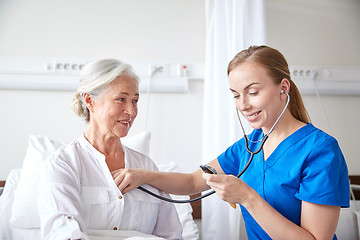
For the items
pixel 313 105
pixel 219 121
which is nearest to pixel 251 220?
pixel 219 121

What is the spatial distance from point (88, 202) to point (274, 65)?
0.82 m

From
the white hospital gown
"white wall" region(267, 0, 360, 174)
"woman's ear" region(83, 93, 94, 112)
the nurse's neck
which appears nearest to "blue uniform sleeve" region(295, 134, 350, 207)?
the nurse's neck

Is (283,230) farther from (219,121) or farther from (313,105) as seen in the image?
(313,105)

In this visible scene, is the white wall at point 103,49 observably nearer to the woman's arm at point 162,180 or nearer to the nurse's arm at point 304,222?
the woman's arm at point 162,180

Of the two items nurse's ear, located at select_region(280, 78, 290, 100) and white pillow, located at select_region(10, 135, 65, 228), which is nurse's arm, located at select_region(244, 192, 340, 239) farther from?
white pillow, located at select_region(10, 135, 65, 228)

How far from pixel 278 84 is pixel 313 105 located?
1.31 meters

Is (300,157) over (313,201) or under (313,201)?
over

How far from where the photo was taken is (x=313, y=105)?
2320mm

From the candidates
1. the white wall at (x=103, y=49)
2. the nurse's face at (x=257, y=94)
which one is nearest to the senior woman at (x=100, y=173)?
the nurse's face at (x=257, y=94)

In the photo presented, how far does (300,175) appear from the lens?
1.11m

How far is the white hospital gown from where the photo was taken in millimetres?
1024

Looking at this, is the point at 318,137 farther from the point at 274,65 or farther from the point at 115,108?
the point at 115,108

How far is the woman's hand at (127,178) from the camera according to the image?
46.1 inches

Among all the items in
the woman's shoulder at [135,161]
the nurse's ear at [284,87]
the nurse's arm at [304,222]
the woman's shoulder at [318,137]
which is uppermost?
the nurse's ear at [284,87]
